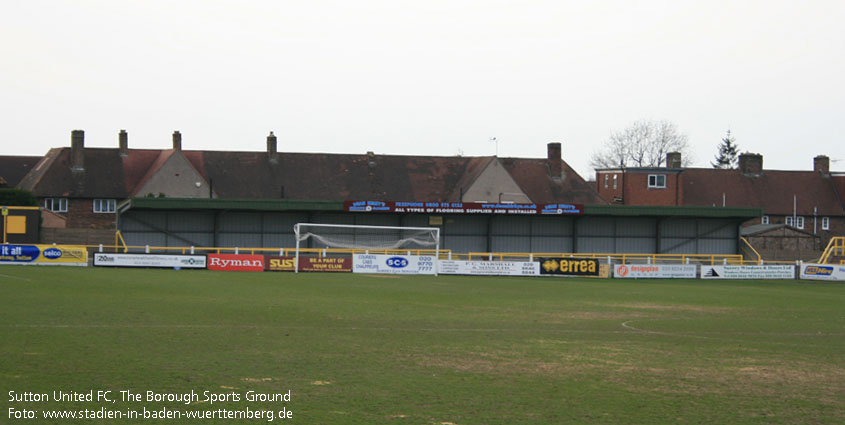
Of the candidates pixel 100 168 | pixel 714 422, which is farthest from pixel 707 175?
pixel 714 422

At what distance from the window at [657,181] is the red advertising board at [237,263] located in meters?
41.7

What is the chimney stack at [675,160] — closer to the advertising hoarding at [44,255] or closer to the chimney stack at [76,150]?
the chimney stack at [76,150]

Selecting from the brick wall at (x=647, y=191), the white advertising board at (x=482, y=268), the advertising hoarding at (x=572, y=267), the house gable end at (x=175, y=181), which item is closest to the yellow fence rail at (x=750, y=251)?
the advertising hoarding at (x=572, y=267)

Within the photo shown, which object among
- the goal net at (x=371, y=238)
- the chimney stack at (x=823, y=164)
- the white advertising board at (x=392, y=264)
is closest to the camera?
the white advertising board at (x=392, y=264)

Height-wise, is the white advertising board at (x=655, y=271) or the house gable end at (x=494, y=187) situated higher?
the house gable end at (x=494, y=187)

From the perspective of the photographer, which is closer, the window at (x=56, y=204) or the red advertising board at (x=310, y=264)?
the red advertising board at (x=310, y=264)

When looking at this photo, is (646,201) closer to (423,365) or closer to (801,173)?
(801,173)

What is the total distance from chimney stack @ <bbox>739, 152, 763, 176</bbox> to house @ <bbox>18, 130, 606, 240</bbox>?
20472mm

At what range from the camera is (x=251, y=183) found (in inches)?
2771

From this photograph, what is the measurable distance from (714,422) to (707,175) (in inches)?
3056

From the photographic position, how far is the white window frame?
225 ft

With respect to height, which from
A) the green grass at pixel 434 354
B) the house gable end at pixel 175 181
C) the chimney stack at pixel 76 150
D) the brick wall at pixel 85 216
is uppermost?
the chimney stack at pixel 76 150

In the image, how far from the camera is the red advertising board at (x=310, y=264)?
45562 millimetres

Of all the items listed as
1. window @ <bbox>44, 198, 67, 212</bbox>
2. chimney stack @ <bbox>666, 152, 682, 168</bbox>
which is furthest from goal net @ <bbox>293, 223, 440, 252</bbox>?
chimney stack @ <bbox>666, 152, 682, 168</bbox>
